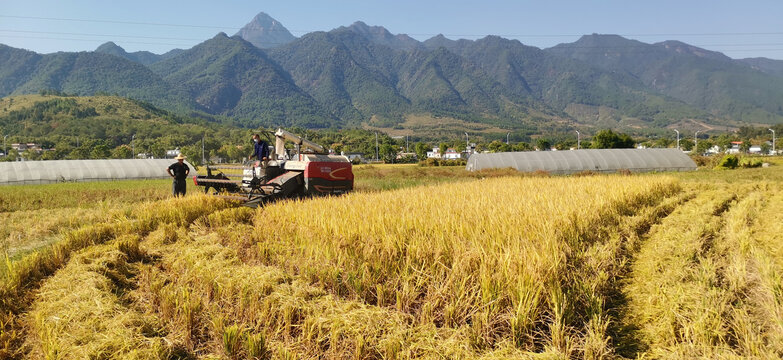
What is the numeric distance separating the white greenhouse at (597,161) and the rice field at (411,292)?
3068 cm

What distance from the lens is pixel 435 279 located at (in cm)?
414

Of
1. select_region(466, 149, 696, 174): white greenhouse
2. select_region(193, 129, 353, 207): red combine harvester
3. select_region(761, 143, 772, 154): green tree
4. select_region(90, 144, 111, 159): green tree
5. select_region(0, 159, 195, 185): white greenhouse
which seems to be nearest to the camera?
select_region(193, 129, 353, 207): red combine harvester

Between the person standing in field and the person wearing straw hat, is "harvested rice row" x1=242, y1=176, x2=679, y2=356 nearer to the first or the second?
the person standing in field

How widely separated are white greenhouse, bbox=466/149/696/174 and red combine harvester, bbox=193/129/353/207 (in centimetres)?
2706

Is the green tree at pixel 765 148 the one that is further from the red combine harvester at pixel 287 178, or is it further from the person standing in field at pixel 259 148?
the person standing in field at pixel 259 148

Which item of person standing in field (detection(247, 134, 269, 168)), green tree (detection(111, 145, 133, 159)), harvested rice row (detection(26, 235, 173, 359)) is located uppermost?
green tree (detection(111, 145, 133, 159))

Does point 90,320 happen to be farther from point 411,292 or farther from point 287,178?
point 287,178

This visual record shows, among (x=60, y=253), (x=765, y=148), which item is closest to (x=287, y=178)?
(x=60, y=253)

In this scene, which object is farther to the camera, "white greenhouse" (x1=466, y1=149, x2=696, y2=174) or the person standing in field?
"white greenhouse" (x1=466, y1=149, x2=696, y2=174)

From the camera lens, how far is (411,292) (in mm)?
3951

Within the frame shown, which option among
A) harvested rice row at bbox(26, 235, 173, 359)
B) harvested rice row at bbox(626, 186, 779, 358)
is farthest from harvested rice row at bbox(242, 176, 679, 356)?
harvested rice row at bbox(26, 235, 173, 359)

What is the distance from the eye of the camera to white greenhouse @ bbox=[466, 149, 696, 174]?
35375 millimetres

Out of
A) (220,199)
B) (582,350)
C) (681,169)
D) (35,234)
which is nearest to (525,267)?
(582,350)

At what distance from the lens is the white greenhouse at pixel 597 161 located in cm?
3538
